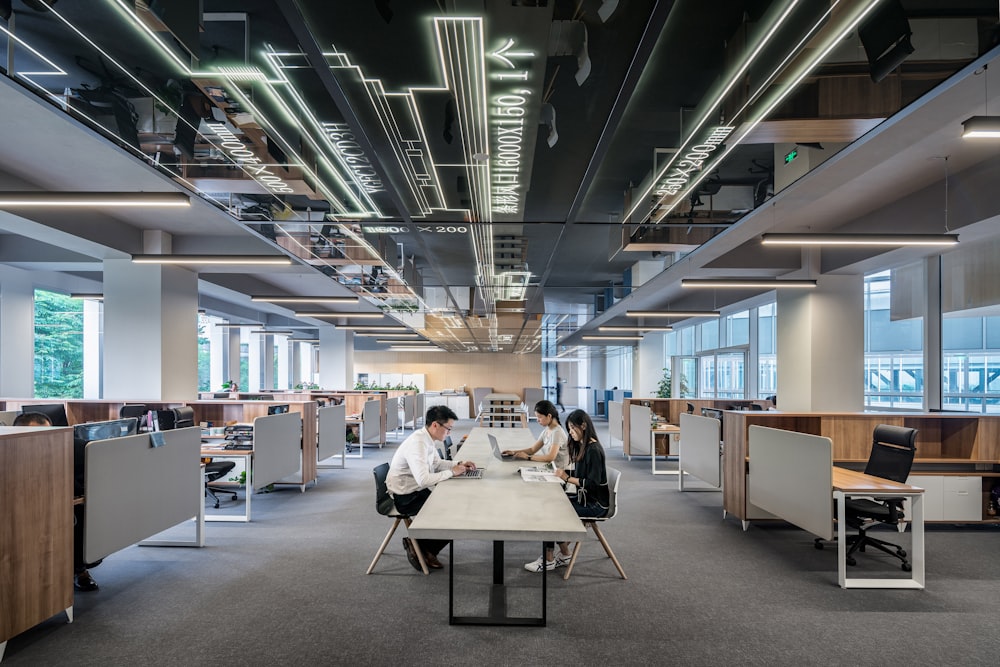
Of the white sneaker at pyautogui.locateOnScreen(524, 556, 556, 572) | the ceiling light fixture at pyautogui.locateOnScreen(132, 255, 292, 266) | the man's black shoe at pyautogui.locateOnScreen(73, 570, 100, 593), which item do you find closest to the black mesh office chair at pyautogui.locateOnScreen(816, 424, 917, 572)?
the white sneaker at pyautogui.locateOnScreen(524, 556, 556, 572)

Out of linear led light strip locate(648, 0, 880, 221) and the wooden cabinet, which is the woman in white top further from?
the wooden cabinet

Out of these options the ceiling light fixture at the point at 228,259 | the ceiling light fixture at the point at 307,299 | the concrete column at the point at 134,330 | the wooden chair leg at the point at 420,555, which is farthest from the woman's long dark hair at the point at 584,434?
the concrete column at the point at 134,330

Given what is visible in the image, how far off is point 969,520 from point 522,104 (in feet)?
21.7

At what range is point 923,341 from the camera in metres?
8.50

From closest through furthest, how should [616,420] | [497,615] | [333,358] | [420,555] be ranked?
[497,615], [420,555], [616,420], [333,358]

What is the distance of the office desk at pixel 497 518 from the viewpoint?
120 inches

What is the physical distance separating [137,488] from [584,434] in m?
3.53

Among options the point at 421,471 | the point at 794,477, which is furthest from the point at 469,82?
the point at 794,477

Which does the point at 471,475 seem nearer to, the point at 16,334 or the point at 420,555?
the point at 420,555

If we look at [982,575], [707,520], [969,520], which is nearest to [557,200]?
[707,520]

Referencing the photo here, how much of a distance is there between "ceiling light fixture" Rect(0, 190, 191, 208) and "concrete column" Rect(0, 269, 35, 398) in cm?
672

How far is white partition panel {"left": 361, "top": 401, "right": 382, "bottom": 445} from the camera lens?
12258 mm

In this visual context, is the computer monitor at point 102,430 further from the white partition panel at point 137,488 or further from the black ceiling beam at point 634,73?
the black ceiling beam at point 634,73

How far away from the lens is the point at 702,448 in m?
7.71
